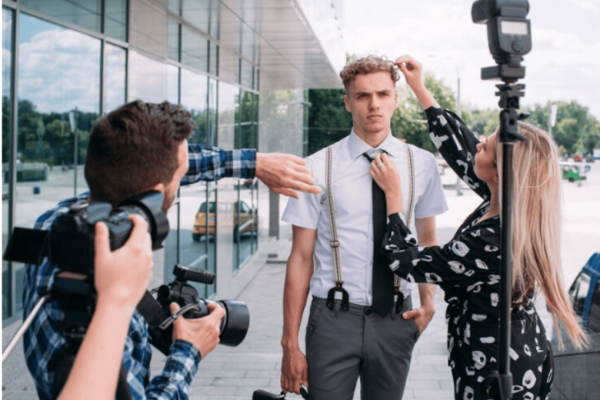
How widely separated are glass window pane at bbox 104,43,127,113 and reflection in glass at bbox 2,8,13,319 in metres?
1.40

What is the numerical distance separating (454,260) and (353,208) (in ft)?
2.05

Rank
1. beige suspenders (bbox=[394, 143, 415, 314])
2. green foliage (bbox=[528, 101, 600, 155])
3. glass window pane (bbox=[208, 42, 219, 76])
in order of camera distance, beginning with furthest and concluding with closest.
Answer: green foliage (bbox=[528, 101, 600, 155]) → glass window pane (bbox=[208, 42, 219, 76]) → beige suspenders (bbox=[394, 143, 415, 314])

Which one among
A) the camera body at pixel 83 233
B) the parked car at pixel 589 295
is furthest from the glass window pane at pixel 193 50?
the camera body at pixel 83 233

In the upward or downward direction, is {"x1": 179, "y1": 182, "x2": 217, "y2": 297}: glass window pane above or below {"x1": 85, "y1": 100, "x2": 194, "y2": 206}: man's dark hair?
below

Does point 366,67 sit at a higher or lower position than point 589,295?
higher

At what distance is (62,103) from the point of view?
17.5ft

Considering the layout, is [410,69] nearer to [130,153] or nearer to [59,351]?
[130,153]

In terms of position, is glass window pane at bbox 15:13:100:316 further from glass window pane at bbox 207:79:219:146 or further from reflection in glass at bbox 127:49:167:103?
glass window pane at bbox 207:79:219:146

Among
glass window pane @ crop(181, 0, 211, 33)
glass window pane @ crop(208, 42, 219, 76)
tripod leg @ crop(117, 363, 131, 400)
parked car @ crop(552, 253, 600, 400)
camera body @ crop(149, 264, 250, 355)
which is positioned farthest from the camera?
glass window pane @ crop(208, 42, 219, 76)

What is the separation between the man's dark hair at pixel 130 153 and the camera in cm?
166

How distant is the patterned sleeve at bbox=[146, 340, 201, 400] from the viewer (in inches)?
67.7

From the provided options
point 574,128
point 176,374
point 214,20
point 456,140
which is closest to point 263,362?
point 214,20

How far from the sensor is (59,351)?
1.58m

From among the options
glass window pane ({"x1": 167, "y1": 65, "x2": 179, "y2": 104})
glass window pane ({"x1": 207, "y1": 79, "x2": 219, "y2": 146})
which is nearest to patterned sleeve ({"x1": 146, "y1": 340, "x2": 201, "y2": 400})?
glass window pane ({"x1": 167, "y1": 65, "x2": 179, "y2": 104})
